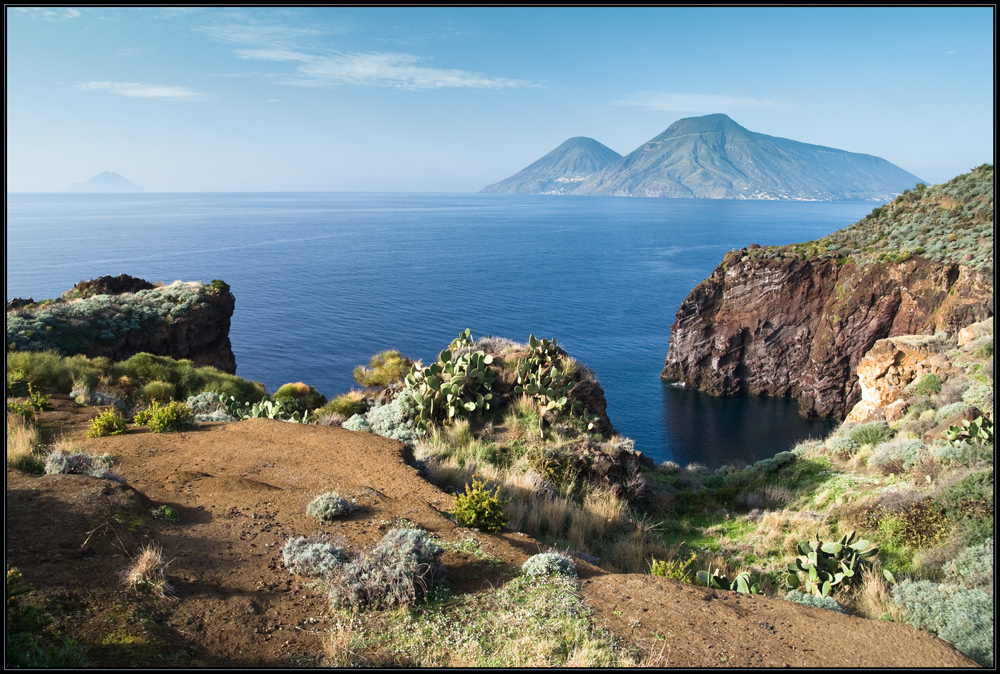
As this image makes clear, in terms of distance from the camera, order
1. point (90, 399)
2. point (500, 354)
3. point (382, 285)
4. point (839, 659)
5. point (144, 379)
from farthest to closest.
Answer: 1. point (382, 285)
2. point (144, 379)
3. point (500, 354)
4. point (90, 399)
5. point (839, 659)

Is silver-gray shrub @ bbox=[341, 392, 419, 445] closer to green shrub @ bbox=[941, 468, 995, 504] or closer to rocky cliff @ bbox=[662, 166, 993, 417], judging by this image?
green shrub @ bbox=[941, 468, 995, 504]

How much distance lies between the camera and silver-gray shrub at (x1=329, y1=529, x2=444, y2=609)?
20.5 feet

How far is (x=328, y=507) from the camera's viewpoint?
8.45 m

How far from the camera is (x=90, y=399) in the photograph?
1538 centimetres

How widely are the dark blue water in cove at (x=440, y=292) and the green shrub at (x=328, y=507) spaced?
34.0 metres

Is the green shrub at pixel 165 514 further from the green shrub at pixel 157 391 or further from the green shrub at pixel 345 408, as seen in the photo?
the green shrub at pixel 157 391

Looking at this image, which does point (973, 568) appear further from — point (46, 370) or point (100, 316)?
point (100, 316)

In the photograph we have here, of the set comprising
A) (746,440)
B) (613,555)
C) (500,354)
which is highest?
(500,354)

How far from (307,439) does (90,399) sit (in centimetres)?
765

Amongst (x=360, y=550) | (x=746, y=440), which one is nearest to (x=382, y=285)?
(x=746, y=440)

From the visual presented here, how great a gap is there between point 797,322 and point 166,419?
185ft

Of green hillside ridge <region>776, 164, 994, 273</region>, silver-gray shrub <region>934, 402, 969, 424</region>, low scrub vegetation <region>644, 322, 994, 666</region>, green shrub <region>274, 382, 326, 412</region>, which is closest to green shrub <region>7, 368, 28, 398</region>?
green shrub <region>274, 382, 326, 412</region>

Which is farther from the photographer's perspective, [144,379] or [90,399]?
[144,379]

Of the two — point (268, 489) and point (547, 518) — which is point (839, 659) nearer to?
point (547, 518)
